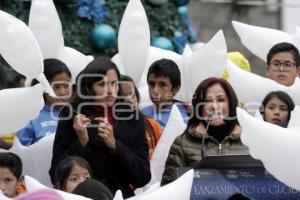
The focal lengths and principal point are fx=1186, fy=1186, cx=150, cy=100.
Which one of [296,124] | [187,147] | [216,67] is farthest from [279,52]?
[296,124]

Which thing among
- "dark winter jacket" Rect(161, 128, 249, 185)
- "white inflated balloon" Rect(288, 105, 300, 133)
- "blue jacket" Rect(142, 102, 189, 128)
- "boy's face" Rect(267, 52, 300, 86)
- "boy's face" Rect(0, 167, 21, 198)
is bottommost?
"boy's face" Rect(0, 167, 21, 198)

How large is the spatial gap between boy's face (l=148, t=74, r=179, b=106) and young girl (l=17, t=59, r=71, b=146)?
44cm

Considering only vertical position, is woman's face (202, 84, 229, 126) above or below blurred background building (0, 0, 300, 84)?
below

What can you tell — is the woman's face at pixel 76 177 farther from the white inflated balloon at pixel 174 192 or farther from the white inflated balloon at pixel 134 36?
the white inflated balloon at pixel 134 36

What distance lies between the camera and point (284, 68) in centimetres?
624

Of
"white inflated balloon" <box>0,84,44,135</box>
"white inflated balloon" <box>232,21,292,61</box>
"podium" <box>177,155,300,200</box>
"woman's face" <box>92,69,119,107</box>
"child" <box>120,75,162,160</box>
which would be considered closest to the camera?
"podium" <box>177,155,300,200</box>

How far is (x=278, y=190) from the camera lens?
489 centimetres

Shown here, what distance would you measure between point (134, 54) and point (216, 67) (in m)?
0.45

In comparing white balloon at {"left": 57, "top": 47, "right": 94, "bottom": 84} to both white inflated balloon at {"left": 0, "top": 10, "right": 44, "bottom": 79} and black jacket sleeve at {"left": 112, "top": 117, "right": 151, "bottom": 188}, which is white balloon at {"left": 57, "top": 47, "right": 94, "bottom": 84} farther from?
black jacket sleeve at {"left": 112, "top": 117, "right": 151, "bottom": 188}

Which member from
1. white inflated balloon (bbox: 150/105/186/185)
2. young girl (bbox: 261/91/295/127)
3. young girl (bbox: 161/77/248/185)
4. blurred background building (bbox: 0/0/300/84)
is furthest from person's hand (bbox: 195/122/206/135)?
blurred background building (bbox: 0/0/300/84)

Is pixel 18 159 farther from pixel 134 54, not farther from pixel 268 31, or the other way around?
pixel 268 31

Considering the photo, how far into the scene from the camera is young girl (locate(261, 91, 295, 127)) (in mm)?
5695

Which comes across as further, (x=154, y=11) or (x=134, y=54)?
(x=154, y=11)

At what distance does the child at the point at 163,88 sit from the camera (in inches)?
237
